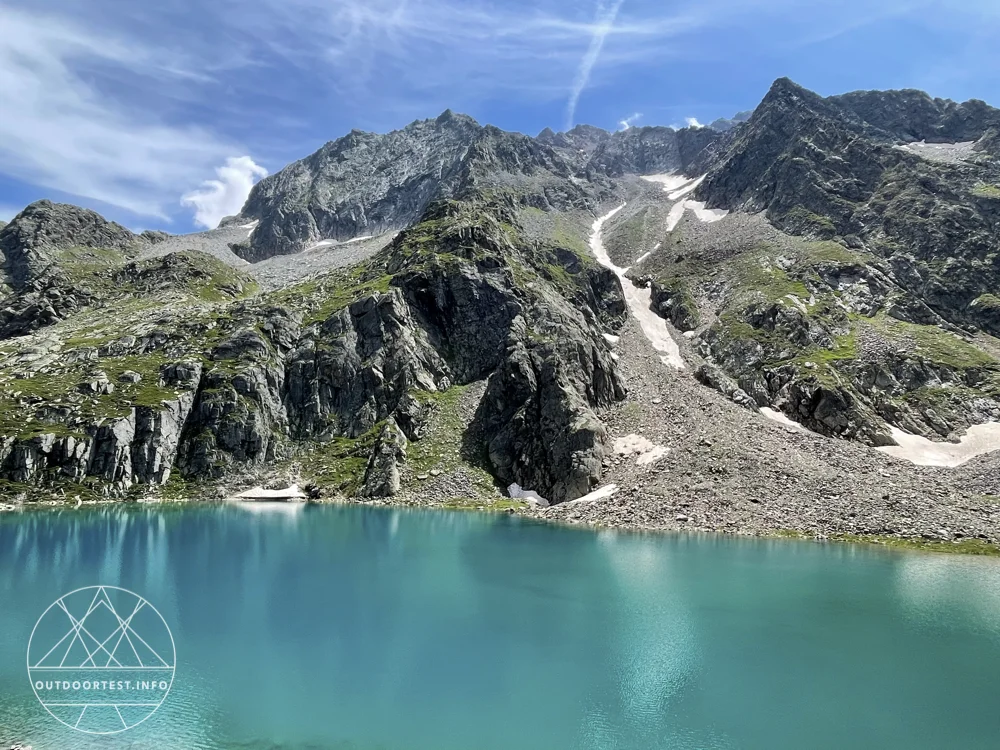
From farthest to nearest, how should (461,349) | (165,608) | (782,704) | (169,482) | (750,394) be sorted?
(461,349), (750,394), (169,482), (165,608), (782,704)

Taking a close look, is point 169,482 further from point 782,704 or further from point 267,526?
point 782,704

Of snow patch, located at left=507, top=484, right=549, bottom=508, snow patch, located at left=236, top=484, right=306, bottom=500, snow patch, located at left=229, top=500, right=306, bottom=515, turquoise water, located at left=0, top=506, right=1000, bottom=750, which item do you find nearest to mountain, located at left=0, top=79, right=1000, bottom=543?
snow patch, located at left=507, top=484, right=549, bottom=508

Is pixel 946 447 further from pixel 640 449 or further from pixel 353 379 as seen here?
pixel 353 379

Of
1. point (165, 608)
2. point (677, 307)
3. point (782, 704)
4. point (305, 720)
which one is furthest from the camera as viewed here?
point (677, 307)

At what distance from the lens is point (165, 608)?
3594cm

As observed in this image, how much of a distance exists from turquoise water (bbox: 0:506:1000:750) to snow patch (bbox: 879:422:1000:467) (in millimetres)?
42476

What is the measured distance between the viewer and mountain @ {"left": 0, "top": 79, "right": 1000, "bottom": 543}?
81688 millimetres

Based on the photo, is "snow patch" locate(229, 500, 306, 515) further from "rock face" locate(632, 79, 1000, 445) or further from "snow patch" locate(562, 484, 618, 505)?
"rock face" locate(632, 79, 1000, 445)

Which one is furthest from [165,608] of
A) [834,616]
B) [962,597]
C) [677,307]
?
[677,307]

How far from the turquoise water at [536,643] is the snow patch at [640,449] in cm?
2647

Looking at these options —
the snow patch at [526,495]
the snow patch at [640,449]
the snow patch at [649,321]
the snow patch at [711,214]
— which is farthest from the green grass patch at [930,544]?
the snow patch at [711,214]

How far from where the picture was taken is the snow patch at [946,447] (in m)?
89.1

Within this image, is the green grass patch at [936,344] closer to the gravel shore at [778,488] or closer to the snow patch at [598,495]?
the gravel shore at [778,488]

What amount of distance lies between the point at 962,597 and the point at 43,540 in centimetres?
7948
